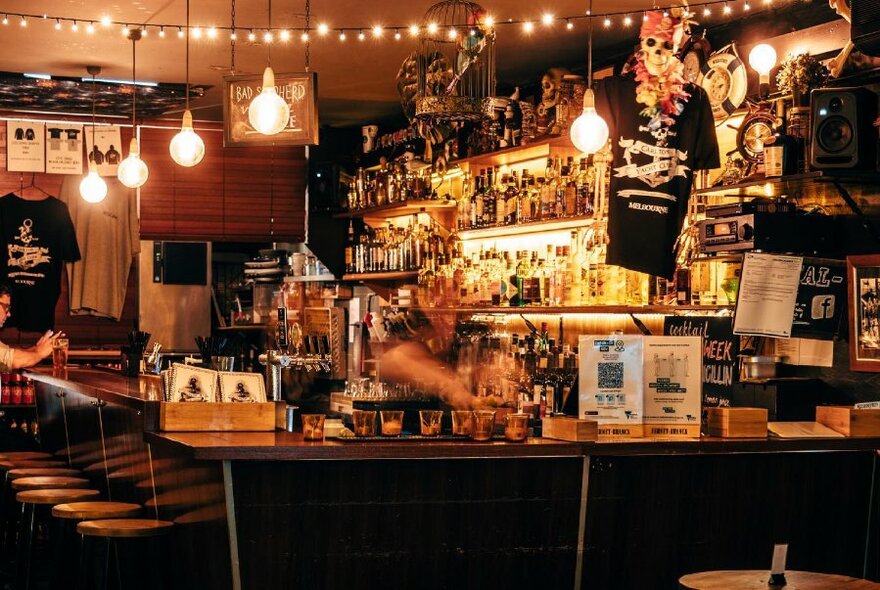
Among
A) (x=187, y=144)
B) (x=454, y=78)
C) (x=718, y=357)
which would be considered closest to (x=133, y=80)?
(x=187, y=144)

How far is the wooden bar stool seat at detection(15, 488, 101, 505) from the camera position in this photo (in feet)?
17.6

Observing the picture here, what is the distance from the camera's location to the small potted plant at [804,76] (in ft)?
17.5

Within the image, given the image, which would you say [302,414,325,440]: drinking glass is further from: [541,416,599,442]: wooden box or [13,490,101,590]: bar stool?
[13,490,101,590]: bar stool

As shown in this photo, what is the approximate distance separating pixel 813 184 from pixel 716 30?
140 centimetres

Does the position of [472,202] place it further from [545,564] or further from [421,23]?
[545,564]

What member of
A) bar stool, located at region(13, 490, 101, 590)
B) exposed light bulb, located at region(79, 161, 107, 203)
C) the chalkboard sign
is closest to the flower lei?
the chalkboard sign

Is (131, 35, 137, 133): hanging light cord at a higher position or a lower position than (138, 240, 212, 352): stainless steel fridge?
higher

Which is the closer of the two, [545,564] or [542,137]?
[545,564]

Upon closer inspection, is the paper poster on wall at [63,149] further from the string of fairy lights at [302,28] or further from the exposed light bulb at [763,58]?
the exposed light bulb at [763,58]

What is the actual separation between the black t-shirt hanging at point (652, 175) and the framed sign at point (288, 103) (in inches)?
62.2

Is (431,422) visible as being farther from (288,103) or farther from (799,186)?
(288,103)

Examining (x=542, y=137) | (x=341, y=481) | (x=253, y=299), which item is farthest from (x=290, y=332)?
(x=253, y=299)

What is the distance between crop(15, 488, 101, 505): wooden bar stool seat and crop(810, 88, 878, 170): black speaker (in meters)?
3.48

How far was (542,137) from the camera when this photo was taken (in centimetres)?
725
